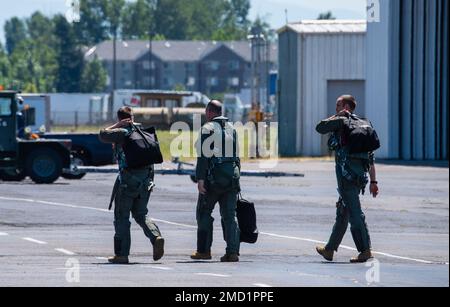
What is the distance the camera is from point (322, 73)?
155 ft

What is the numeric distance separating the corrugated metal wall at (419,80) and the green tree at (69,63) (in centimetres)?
9675

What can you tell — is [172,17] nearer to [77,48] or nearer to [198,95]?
[77,48]

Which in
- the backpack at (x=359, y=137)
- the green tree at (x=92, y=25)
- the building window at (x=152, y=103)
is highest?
the green tree at (x=92, y=25)

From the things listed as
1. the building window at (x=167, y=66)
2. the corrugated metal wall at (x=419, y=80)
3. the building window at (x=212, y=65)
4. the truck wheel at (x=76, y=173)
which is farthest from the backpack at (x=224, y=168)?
the building window at (x=212, y=65)

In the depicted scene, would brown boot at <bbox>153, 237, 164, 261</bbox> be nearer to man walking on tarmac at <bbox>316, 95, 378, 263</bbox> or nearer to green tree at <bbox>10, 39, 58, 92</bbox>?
man walking on tarmac at <bbox>316, 95, 378, 263</bbox>

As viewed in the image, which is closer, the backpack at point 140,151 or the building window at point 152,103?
the backpack at point 140,151

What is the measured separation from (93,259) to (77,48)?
12985 centimetres

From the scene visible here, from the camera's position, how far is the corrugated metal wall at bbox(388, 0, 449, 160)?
1689 inches

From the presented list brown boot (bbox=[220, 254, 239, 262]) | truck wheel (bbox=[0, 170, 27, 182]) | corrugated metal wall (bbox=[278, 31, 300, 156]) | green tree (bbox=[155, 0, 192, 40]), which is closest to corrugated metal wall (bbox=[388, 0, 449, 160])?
corrugated metal wall (bbox=[278, 31, 300, 156])

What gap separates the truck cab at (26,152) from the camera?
30.5m

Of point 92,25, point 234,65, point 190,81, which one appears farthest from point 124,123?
point 190,81

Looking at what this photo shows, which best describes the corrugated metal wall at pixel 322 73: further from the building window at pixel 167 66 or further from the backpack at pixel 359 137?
the building window at pixel 167 66

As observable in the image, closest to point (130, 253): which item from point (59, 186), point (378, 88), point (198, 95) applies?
point (59, 186)

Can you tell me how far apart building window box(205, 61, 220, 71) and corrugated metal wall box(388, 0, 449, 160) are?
4967 inches
